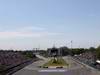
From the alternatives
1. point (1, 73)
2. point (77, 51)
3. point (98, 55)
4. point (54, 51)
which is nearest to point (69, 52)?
point (77, 51)

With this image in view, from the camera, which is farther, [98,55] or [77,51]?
[77,51]

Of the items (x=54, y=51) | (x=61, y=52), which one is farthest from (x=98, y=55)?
(x=61, y=52)

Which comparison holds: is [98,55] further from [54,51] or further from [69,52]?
[69,52]

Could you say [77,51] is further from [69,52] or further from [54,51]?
[54,51]

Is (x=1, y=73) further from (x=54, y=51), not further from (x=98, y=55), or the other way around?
(x=54, y=51)

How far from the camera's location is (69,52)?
19488 centimetres

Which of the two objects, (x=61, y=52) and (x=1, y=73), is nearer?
(x=1, y=73)

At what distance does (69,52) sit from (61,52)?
9.79 m

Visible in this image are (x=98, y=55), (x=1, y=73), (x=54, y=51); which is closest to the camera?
(x=1, y=73)

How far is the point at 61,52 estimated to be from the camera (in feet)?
614

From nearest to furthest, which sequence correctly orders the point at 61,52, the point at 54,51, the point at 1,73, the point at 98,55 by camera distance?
the point at 1,73
the point at 98,55
the point at 54,51
the point at 61,52

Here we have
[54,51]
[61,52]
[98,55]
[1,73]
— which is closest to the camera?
[1,73]

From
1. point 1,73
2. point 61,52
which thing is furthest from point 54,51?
point 1,73

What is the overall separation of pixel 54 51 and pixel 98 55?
2164 inches
